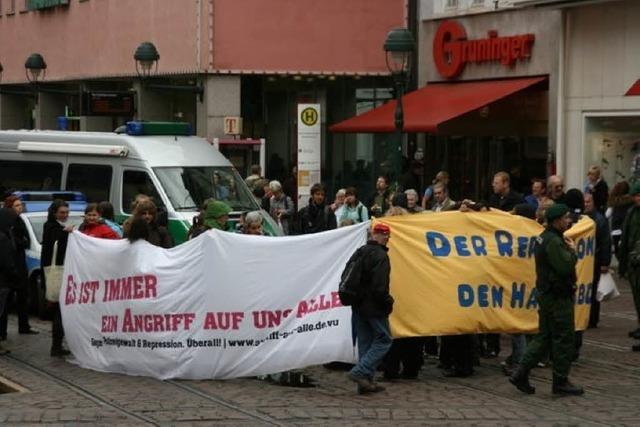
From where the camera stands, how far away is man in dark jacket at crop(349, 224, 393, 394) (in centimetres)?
1373

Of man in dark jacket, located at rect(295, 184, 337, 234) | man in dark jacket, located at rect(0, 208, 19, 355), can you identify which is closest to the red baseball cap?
man in dark jacket, located at rect(0, 208, 19, 355)

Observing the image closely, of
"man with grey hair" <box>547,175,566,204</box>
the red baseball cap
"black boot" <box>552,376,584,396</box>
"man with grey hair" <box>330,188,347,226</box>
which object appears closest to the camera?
"black boot" <box>552,376,584,396</box>

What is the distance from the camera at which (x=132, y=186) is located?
24250 millimetres

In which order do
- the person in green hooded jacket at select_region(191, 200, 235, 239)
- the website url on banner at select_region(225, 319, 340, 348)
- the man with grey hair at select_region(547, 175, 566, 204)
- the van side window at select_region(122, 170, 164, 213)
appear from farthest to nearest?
the van side window at select_region(122, 170, 164, 213), the man with grey hair at select_region(547, 175, 566, 204), the person in green hooded jacket at select_region(191, 200, 235, 239), the website url on banner at select_region(225, 319, 340, 348)

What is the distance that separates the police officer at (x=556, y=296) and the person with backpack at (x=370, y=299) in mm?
1305

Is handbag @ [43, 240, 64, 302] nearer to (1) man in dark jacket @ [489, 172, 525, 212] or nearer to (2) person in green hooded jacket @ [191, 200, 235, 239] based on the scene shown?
(2) person in green hooded jacket @ [191, 200, 235, 239]

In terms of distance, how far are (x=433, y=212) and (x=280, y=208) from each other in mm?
9903

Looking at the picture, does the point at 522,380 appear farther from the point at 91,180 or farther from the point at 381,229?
the point at 91,180

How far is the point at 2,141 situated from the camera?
26719 mm

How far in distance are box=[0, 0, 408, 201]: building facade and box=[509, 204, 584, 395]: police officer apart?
1834 centimetres

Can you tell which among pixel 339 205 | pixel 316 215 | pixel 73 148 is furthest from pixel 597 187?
pixel 73 148

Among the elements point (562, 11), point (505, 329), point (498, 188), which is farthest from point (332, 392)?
point (562, 11)

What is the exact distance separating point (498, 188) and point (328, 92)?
18.9m

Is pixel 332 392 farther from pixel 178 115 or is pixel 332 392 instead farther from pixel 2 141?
pixel 178 115
